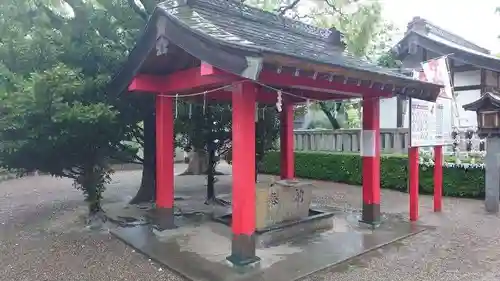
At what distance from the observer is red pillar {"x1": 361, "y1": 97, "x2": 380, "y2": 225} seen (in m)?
7.08

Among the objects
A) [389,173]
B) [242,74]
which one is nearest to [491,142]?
[389,173]

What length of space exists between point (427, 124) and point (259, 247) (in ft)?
14.4

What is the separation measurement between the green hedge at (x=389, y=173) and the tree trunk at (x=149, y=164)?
6925mm

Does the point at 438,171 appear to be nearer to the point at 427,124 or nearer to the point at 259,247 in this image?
the point at 427,124

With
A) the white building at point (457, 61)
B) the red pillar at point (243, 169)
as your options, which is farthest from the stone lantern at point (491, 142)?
the red pillar at point (243, 169)

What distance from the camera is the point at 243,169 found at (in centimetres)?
500

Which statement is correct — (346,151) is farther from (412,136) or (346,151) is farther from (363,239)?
(363,239)

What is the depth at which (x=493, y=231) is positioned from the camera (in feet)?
23.2

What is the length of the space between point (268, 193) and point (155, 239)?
Answer: 6.88 feet

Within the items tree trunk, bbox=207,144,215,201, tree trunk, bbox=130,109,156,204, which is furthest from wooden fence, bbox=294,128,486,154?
tree trunk, bbox=130,109,156,204

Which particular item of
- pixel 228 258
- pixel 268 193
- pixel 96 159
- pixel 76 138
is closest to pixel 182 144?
pixel 96 159

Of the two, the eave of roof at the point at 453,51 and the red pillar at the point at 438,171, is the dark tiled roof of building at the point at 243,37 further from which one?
the eave of roof at the point at 453,51

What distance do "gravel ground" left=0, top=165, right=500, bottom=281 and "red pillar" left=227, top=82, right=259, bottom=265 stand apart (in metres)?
0.94

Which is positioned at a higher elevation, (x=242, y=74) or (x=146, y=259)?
(x=242, y=74)
